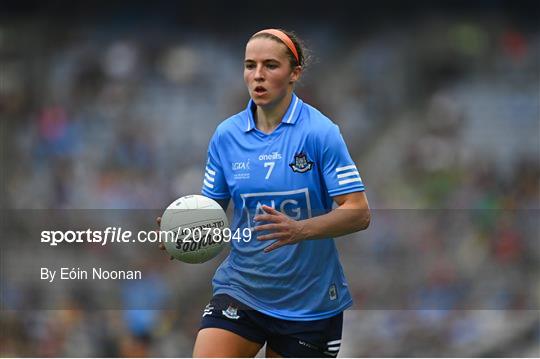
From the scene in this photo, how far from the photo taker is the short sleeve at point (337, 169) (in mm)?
4285

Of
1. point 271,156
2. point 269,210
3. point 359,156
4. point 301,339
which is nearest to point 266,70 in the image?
point 271,156

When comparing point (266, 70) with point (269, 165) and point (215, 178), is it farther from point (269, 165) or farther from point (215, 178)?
point (215, 178)

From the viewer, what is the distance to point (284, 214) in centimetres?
425

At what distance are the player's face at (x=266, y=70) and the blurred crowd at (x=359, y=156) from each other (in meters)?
5.93

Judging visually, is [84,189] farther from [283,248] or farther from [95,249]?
[283,248]

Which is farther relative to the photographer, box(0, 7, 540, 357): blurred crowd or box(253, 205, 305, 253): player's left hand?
box(0, 7, 540, 357): blurred crowd

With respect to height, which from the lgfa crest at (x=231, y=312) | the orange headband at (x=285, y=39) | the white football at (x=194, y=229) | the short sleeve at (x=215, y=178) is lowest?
the lgfa crest at (x=231, y=312)

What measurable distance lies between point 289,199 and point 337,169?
0.26m

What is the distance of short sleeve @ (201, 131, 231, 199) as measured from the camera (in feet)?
15.0

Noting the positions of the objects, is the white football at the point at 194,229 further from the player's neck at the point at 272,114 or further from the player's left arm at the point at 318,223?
the player's neck at the point at 272,114

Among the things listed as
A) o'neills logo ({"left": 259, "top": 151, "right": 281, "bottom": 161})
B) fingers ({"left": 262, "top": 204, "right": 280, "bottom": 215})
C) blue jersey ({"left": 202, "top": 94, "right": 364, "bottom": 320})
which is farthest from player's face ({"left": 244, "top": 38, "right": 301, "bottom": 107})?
fingers ({"left": 262, "top": 204, "right": 280, "bottom": 215})

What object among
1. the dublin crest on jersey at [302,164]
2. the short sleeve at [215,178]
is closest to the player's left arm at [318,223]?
the dublin crest on jersey at [302,164]

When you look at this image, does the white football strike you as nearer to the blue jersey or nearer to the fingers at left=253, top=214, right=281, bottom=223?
the blue jersey

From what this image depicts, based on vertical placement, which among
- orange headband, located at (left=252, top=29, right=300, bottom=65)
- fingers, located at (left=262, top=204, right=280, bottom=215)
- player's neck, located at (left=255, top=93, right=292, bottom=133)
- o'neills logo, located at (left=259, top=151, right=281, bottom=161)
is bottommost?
fingers, located at (left=262, top=204, right=280, bottom=215)
